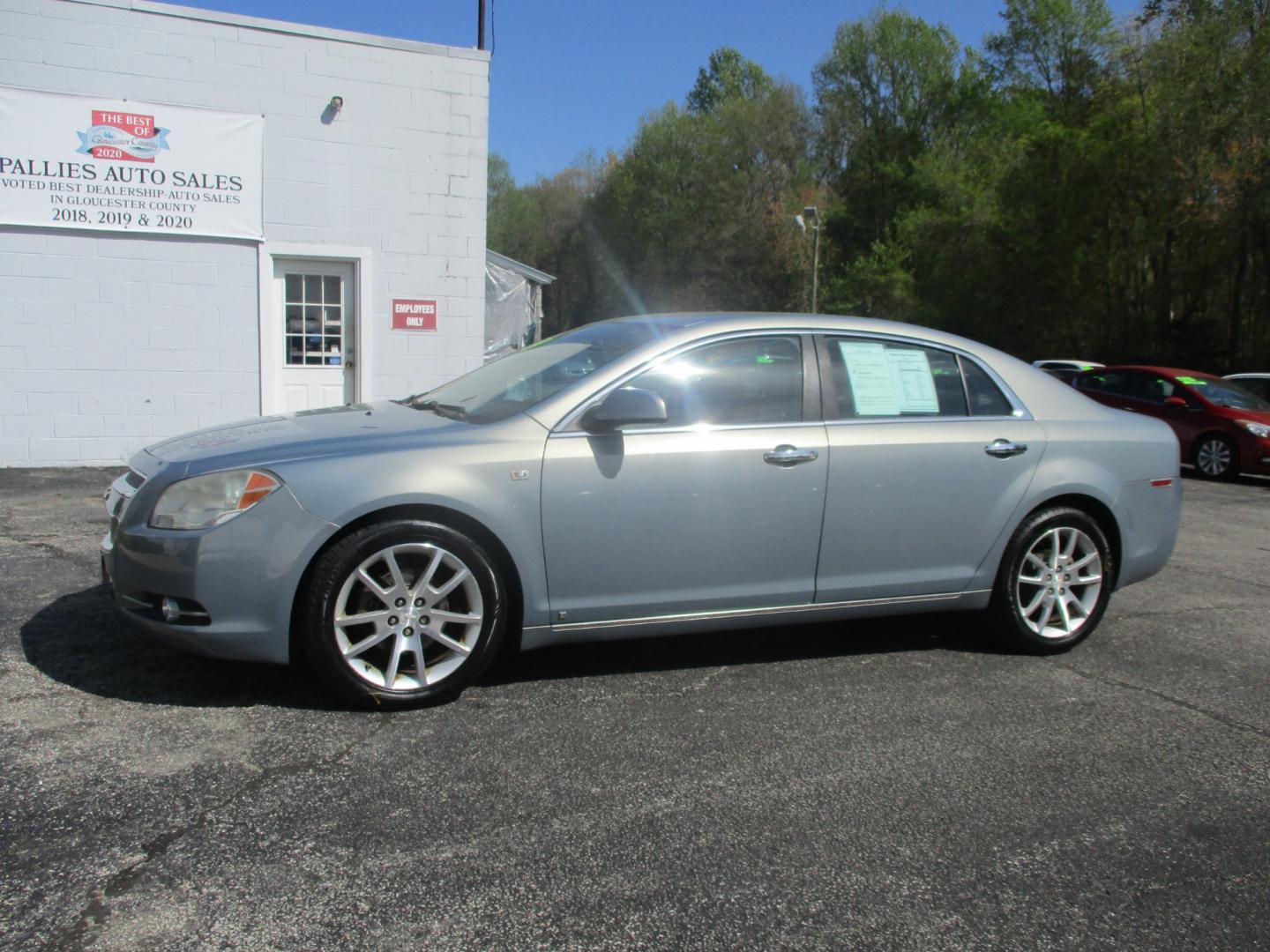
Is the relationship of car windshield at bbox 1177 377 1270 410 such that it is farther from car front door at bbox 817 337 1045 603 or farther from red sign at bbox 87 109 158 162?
red sign at bbox 87 109 158 162

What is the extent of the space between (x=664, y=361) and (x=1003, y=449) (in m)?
1.61

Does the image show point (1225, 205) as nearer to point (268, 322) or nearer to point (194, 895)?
point (268, 322)

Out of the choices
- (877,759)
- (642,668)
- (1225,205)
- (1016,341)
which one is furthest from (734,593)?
(1016,341)

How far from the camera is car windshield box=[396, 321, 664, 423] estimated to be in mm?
4352

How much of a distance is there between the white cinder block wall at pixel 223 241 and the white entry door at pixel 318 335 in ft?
0.86

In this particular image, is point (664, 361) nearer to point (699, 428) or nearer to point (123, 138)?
point (699, 428)

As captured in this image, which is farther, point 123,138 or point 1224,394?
point 1224,394

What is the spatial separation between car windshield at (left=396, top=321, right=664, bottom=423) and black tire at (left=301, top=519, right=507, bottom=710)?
63 cm

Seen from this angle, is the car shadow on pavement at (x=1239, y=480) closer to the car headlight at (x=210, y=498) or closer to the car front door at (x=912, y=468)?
the car front door at (x=912, y=468)

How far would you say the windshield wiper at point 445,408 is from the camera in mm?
4395

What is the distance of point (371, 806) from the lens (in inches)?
122

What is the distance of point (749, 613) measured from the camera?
172 inches

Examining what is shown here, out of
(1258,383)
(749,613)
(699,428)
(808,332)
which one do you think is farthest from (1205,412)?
(699,428)

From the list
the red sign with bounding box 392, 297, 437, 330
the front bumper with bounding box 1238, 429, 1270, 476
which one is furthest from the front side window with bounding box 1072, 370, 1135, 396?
the red sign with bounding box 392, 297, 437, 330
